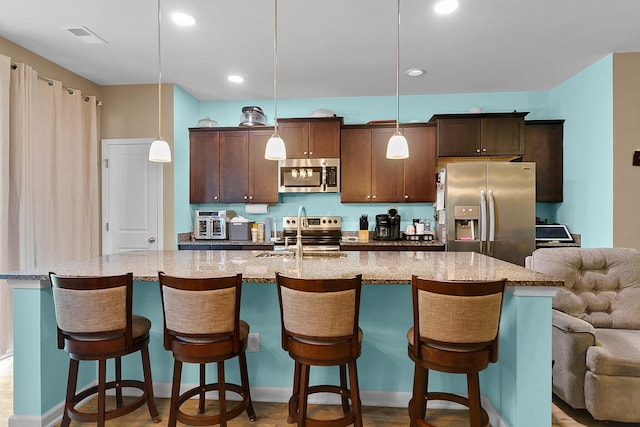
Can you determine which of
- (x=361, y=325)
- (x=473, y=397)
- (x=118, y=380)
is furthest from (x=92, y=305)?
(x=473, y=397)

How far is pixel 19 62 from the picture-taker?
→ 3.28 metres

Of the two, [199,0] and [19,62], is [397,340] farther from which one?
[19,62]

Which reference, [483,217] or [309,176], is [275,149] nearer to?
[309,176]

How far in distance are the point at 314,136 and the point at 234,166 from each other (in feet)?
3.63

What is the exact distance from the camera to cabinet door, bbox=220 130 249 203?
15.3 ft

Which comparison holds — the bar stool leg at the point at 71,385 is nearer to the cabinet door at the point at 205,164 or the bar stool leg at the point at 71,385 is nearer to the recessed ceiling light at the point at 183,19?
the recessed ceiling light at the point at 183,19

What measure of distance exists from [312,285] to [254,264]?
73cm

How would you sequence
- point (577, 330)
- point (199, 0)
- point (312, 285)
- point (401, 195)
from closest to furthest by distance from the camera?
point (312, 285) → point (577, 330) → point (199, 0) → point (401, 195)

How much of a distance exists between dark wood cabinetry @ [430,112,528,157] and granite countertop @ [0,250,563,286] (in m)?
2.03

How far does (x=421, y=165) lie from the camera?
4504 mm

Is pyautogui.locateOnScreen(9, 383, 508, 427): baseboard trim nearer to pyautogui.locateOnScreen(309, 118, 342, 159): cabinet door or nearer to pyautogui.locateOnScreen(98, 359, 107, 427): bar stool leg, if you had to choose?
pyautogui.locateOnScreen(98, 359, 107, 427): bar stool leg

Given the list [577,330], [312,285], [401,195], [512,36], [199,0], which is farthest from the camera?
[401,195]

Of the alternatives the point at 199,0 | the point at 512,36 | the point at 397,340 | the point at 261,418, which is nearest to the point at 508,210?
the point at 512,36

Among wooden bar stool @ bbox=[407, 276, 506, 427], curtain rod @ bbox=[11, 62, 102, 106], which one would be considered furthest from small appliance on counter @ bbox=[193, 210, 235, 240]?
wooden bar stool @ bbox=[407, 276, 506, 427]
